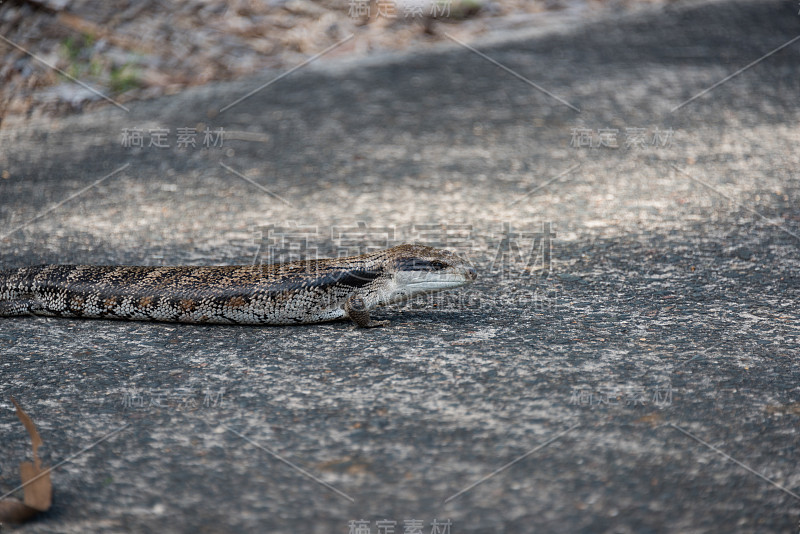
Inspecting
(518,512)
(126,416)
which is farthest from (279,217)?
(518,512)

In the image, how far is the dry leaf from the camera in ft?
8.68

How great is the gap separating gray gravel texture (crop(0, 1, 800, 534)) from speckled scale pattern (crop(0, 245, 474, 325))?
11cm

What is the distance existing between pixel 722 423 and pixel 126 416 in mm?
2579

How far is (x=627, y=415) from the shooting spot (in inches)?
126

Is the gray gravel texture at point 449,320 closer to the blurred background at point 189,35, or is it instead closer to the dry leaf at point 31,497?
the dry leaf at point 31,497

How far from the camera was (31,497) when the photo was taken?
106 inches

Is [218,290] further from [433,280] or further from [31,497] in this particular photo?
[31,497]

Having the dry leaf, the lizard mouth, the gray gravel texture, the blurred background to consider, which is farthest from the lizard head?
the blurred background

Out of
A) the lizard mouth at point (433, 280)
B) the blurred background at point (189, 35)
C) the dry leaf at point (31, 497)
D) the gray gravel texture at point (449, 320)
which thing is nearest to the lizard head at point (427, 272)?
the lizard mouth at point (433, 280)

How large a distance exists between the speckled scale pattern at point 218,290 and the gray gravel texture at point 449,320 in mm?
111

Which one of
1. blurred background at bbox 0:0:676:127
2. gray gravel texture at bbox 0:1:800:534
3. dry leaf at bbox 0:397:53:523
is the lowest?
dry leaf at bbox 0:397:53:523

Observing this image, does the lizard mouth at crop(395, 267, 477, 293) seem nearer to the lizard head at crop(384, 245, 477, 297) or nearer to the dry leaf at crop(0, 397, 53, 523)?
the lizard head at crop(384, 245, 477, 297)

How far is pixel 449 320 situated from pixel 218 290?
1.33 metres

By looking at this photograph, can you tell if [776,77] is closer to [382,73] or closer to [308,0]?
[382,73]
